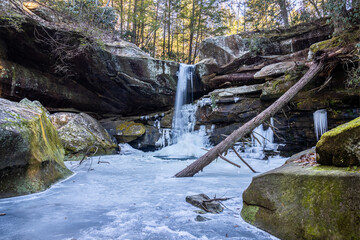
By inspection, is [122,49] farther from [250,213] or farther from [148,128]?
[250,213]

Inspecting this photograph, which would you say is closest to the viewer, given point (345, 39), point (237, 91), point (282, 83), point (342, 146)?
point (342, 146)

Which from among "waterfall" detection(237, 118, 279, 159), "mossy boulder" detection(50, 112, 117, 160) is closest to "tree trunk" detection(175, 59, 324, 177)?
"waterfall" detection(237, 118, 279, 159)

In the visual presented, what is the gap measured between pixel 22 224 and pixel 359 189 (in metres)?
3.43

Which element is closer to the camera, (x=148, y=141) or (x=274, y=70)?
(x=274, y=70)

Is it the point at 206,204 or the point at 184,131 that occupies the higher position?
the point at 184,131

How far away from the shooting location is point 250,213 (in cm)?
245

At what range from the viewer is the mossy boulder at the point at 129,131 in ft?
42.3

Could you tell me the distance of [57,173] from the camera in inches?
176

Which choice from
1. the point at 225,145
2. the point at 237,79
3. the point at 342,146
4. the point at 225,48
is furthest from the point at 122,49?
the point at 342,146

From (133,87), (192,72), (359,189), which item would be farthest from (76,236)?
(192,72)

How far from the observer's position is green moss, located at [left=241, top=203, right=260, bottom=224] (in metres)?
2.37

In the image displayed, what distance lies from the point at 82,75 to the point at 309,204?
42.6ft

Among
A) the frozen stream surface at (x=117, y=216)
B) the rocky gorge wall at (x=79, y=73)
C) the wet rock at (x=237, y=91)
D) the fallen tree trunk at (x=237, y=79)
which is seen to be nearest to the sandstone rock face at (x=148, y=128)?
the rocky gorge wall at (x=79, y=73)

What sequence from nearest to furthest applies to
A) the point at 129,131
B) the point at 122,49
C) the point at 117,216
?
the point at 117,216 < the point at 122,49 < the point at 129,131
